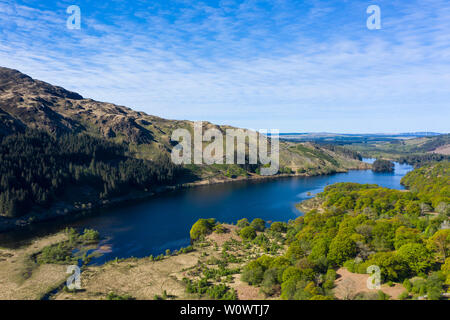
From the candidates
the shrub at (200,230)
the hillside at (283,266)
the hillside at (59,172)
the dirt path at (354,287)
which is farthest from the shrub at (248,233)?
the hillside at (59,172)

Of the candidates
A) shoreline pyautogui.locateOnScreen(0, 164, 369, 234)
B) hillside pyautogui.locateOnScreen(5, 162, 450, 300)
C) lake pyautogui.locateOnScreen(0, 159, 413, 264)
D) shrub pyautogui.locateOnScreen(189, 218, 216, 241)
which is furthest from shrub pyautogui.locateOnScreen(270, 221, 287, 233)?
shoreline pyautogui.locateOnScreen(0, 164, 369, 234)

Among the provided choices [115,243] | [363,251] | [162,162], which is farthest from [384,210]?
[162,162]

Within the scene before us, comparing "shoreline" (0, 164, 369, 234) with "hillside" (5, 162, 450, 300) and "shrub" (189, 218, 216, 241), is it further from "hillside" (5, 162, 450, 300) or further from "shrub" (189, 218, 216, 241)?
"shrub" (189, 218, 216, 241)

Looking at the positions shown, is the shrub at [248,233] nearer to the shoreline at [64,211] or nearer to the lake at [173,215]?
the lake at [173,215]

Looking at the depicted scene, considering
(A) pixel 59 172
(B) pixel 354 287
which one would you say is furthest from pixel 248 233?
(A) pixel 59 172

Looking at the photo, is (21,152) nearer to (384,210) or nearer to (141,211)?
(141,211)

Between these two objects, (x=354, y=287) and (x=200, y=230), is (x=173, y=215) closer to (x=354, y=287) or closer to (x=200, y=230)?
(x=200, y=230)

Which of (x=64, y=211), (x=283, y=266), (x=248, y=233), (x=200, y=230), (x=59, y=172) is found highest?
(x=59, y=172)

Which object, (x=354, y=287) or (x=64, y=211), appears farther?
(x=64, y=211)

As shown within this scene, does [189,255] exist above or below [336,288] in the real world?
below
